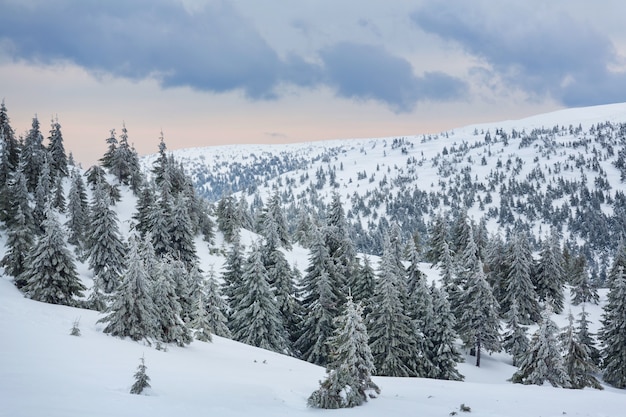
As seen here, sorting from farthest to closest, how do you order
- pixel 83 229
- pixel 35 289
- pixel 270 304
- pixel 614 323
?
pixel 83 229 → pixel 614 323 → pixel 270 304 → pixel 35 289

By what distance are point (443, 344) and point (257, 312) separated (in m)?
16.1

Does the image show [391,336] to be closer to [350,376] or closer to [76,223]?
[350,376]

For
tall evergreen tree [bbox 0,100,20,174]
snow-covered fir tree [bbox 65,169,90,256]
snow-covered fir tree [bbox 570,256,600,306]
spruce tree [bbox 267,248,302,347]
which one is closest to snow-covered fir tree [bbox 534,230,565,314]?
snow-covered fir tree [bbox 570,256,600,306]

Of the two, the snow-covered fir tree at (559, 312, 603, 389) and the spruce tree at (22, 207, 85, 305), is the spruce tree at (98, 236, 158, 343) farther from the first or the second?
the snow-covered fir tree at (559, 312, 603, 389)

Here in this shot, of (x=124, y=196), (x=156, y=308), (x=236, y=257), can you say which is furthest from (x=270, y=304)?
(x=124, y=196)

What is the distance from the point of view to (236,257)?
4391 centimetres

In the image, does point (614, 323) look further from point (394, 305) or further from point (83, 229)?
point (83, 229)

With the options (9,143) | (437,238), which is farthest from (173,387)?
(437,238)

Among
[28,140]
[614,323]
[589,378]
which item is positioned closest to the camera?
[589,378]

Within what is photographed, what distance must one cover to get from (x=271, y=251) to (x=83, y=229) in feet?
78.9

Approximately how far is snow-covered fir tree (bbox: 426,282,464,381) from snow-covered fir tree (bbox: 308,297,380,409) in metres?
22.4

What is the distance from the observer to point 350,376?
13.3 meters

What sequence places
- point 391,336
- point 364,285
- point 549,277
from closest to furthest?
point 391,336
point 364,285
point 549,277

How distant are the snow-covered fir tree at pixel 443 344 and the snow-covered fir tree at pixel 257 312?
518 inches
